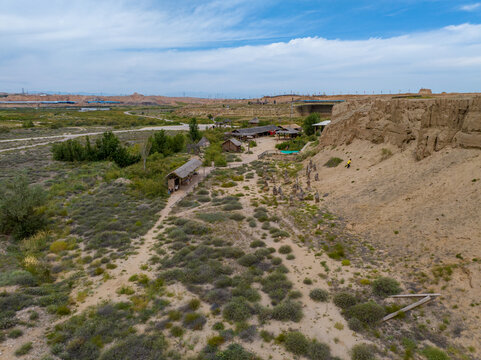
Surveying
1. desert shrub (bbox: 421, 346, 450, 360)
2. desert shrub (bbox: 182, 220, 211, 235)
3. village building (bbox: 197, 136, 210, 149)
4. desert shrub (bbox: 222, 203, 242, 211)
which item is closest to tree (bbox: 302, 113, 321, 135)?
village building (bbox: 197, 136, 210, 149)

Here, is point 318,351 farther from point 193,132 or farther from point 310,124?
point 310,124

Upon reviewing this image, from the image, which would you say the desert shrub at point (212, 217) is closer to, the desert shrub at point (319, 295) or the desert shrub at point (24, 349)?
the desert shrub at point (319, 295)

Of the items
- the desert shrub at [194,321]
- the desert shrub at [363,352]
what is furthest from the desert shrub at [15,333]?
the desert shrub at [363,352]

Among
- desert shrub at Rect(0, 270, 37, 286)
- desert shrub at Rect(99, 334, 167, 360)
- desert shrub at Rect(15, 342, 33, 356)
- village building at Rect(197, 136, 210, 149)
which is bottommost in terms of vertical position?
desert shrub at Rect(99, 334, 167, 360)

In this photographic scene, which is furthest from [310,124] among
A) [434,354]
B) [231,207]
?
[434,354]

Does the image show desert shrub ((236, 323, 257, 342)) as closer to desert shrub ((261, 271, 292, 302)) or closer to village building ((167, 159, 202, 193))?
desert shrub ((261, 271, 292, 302))

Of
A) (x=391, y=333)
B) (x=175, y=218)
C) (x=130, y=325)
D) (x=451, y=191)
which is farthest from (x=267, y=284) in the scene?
(x=451, y=191)
